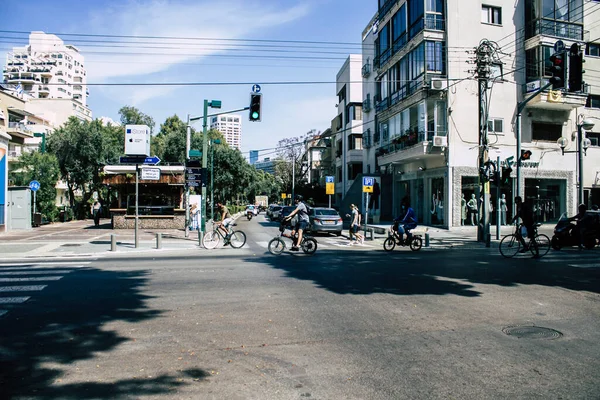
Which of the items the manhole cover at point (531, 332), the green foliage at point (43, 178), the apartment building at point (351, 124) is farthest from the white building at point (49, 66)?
the manhole cover at point (531, 332)

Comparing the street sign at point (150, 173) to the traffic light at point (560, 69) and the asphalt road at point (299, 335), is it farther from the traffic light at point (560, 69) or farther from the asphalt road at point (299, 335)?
the traffic light at point (560, 69)

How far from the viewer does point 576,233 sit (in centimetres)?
1634

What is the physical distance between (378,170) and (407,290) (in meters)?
29.7

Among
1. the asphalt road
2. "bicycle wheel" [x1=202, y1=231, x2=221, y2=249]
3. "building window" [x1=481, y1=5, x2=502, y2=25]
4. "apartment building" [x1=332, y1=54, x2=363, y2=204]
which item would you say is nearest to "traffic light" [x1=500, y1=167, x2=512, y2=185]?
the asphalt road

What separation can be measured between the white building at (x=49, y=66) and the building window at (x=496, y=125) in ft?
Answer: 346

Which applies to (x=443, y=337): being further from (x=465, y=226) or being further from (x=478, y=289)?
(x=465, y=226)

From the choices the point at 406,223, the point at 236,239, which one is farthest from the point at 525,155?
the point at 236,239

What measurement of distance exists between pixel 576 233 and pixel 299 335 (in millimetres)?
14572

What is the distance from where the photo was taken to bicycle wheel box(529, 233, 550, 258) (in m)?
13.4

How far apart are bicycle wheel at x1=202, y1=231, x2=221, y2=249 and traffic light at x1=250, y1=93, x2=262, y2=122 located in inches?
194

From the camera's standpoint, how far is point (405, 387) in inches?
162

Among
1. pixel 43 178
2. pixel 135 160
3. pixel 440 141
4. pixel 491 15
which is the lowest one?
pixel 135 160

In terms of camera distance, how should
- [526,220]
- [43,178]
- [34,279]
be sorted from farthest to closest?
1. [43,178]
2. [526,220]
3. [34,279]

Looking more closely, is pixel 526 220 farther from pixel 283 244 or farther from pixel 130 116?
pixel 130 116
